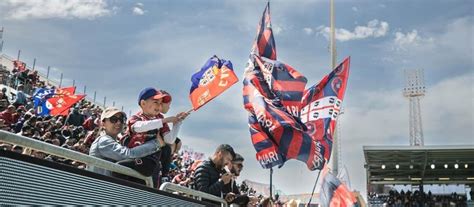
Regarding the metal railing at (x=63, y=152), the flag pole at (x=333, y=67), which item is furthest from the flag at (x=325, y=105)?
the metal railing at (x=63, y=152)

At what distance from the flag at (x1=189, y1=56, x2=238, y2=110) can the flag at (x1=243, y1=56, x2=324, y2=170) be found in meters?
5.42

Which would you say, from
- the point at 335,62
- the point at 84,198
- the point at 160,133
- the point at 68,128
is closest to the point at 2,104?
the point at 68,128

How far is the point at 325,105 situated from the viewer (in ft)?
43.1

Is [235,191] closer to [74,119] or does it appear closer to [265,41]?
[265,41]

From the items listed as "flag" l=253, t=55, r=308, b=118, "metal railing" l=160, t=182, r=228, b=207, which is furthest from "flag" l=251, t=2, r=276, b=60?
"metal railing" l=160, t=182, r=228, b=207

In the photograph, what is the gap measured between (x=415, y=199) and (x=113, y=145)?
1343 inches

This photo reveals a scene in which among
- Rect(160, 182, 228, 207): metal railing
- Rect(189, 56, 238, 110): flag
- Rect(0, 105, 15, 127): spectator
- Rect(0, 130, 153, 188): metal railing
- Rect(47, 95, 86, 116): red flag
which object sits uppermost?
Rect(47, 95, 86, 116): red flag

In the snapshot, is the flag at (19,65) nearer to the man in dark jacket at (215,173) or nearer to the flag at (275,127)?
the flag at (275,127)

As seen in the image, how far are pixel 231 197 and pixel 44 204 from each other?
3.21 metres

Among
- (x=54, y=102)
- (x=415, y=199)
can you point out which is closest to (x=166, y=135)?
(x=54, y=102)

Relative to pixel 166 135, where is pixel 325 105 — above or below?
above

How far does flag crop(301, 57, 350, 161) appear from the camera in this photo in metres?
12.8

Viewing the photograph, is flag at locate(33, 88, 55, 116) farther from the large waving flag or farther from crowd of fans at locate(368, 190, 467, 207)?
crowd of fans at locate(368, 190, 467, 207)

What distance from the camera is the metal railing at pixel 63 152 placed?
7.70 feet
